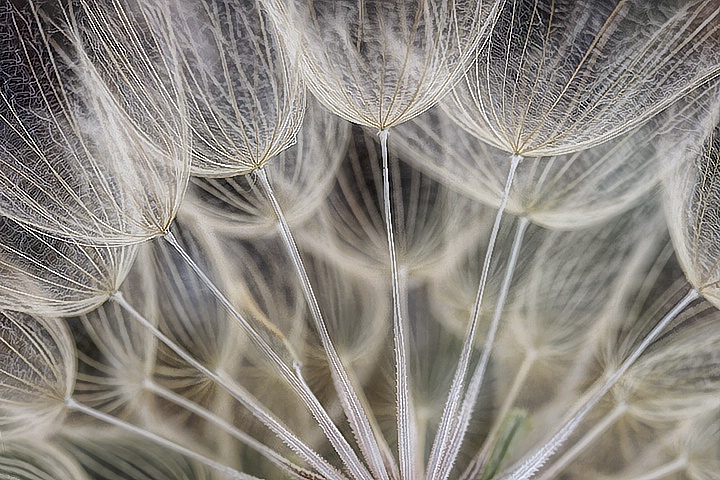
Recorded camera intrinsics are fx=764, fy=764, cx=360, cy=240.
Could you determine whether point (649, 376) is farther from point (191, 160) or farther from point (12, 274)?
point (12, 274)

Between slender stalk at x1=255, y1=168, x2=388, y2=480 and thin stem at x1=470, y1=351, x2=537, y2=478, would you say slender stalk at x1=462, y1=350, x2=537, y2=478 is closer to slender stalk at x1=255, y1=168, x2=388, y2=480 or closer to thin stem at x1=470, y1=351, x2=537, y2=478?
thin stem at x1=470, y1=351, x2=537, y2=478

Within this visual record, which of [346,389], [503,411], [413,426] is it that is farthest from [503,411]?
[346,389]

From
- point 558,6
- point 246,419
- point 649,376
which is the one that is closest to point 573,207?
point 649,376

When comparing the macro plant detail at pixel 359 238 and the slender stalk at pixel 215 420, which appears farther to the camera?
the slender stalk at pixel 215 420

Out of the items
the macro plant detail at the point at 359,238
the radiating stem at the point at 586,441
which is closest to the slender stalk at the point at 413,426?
the macro plant detail at the point at 359,238

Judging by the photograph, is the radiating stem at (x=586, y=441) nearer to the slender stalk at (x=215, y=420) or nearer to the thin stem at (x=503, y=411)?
the thin stem at (x=503, y=411)

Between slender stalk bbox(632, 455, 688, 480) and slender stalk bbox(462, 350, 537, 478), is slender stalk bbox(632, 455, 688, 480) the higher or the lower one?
the lower one

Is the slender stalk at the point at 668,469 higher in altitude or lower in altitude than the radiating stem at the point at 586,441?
lower

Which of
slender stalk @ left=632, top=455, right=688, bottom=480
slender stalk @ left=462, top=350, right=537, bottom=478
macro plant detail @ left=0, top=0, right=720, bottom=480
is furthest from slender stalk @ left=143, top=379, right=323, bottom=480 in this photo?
slender stalk @ left=632, top=455, right=688, bottom=480

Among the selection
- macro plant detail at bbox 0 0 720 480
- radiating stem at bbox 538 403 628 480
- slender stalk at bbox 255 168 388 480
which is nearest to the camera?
macro plant detail at bbox 0 0 720 480
